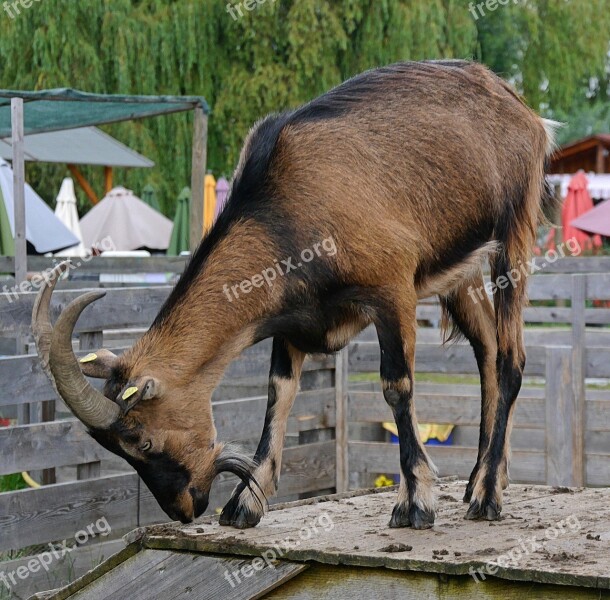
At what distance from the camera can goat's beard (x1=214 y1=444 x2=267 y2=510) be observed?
15.4 ft

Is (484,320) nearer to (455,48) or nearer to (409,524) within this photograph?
(409,524)

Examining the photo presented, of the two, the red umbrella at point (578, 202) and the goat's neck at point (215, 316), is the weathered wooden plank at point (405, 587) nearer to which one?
the goat's neck at point (215, 316)

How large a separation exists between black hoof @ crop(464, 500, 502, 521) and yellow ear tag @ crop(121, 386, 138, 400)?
1.67 m

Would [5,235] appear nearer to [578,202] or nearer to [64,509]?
[64,509]

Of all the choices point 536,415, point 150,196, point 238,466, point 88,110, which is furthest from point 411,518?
point 150,196

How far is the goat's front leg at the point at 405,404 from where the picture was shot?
4.76 meters

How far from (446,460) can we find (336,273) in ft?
13.2

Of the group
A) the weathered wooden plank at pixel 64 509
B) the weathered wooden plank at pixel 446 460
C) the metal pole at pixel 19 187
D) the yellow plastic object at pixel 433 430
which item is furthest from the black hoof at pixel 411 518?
the metal pole at pixel 19 187

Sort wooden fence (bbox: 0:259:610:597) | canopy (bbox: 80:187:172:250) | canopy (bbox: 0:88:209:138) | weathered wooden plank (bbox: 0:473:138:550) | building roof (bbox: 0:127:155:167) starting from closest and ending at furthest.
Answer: weathered wooden plank (bbox: 0:473:138:550), wooden fence (bbox: 0:259:610:597), canopy (bbox: 0:88:209:138), building roof (bbox: 0:127:155:167), canopy (bbox: 80:187:172:250)

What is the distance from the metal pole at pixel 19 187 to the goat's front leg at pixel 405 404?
5.25 metres

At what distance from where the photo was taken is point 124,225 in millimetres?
19078

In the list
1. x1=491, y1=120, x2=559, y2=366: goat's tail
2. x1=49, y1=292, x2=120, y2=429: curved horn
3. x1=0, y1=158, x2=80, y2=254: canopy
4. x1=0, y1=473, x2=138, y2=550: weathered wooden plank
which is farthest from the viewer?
x1=0, y1=158, x2=80, y2=254: canopy

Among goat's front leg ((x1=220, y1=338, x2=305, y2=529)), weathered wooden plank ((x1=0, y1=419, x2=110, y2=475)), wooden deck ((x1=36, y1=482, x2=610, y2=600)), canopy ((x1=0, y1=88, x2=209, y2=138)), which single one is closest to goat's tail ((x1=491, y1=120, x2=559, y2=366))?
wooden deck ((x1=36, y1=482, x2=610, y2=600))

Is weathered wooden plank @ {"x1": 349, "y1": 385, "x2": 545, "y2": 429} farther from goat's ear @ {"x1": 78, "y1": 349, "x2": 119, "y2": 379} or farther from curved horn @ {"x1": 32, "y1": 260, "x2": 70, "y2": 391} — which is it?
curved horn @ {"x1": 32, "y1": 260, "x2": 70, "y2": 391}
